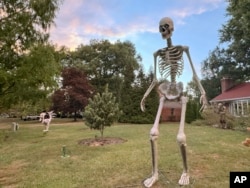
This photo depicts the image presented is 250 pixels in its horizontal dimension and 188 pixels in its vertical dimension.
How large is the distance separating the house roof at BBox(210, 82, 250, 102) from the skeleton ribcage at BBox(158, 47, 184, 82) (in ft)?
66.4

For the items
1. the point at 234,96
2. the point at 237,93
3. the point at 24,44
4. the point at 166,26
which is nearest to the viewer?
the point at 166,26

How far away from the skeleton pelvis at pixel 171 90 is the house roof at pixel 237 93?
20250mm

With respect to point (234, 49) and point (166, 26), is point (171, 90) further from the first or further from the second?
point (234, 49)

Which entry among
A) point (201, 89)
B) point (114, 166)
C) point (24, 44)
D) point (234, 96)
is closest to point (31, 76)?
point (24, 44)

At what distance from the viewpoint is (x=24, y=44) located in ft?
37.5

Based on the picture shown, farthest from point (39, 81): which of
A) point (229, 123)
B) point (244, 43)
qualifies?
point (244, 43)

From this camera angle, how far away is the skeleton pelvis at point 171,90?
5.38 m

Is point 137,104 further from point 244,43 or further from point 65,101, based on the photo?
point 244,43

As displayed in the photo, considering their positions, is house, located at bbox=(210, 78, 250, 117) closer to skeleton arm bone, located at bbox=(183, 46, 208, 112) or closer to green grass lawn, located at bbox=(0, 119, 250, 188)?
green grass lawn, located at bbox=(0, 119, 250, 188)

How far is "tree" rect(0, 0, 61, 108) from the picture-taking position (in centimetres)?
1082

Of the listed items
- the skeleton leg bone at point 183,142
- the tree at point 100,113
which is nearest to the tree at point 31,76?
the tree at point 100,113

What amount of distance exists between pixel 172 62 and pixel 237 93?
892 inches

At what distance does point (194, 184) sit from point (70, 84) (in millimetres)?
24953

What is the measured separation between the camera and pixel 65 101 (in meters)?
28.3
